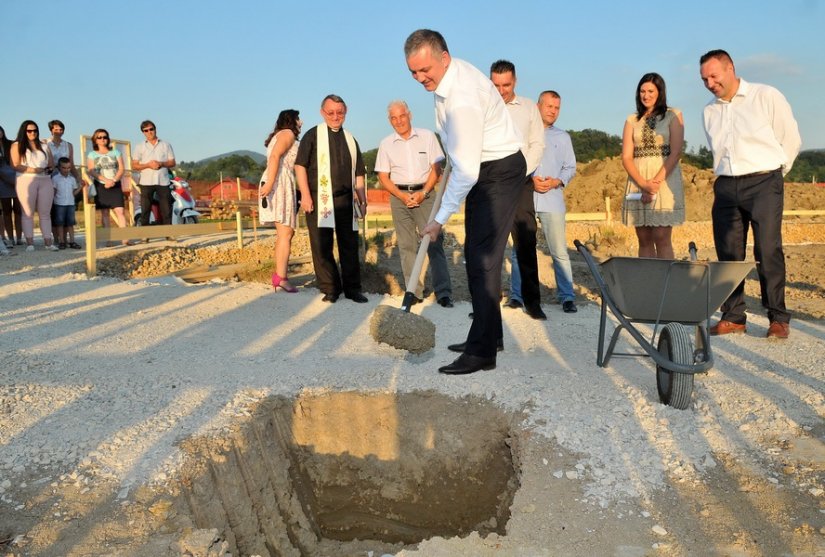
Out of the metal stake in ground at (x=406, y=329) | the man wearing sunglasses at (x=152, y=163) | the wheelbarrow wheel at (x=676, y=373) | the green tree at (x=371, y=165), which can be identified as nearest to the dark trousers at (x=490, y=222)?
the metal stake in ground at (x=406, y=329)

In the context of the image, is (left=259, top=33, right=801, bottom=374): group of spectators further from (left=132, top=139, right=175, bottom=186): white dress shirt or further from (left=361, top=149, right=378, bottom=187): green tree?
(left=361, top=149, right=378, bottom=187): green tree

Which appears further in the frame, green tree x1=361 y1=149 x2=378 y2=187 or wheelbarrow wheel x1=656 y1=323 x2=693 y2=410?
green tree x1=361 y1=149 x2=378 y2=187

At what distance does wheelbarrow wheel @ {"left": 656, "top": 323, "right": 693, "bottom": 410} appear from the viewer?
3598mm

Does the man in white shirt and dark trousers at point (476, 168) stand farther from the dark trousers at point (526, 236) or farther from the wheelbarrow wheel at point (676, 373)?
the dark trousers at point (526, 236)

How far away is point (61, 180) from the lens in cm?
970

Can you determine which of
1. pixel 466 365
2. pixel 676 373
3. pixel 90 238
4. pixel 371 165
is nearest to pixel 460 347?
pixel 466 365

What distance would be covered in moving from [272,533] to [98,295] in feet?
15.0

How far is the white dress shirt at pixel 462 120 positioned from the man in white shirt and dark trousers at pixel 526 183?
4.59ft

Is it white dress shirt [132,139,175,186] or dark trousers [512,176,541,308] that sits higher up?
white dress shirt [132,139,175,186]

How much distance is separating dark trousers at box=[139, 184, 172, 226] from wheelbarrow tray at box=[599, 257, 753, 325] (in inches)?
315

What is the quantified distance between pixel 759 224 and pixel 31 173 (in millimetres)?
8547

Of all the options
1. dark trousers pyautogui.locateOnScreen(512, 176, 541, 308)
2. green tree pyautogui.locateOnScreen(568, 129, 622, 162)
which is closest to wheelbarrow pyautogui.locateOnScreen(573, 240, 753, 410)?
dark trousers pyautogui.locateOnScreen(512, 176, 541, 308)

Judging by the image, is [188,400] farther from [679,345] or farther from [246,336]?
[679,345]

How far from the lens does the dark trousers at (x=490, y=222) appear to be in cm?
416
